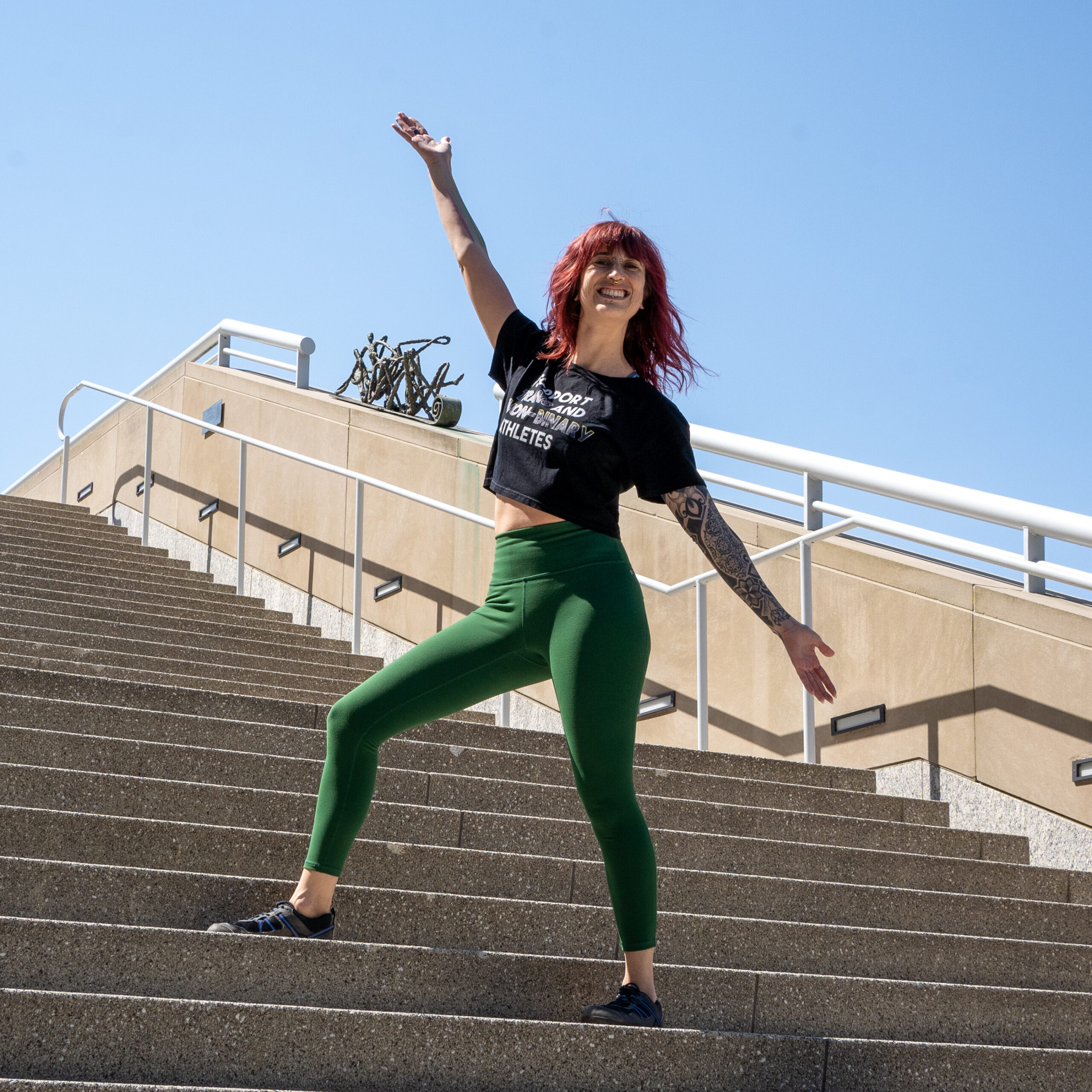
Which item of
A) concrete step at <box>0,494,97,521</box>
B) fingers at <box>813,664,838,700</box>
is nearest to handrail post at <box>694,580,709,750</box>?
fingers at <box>813,664,838,700</box>

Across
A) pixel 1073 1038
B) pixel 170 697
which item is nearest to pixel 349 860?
pixel 170 697

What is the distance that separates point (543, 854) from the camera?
378 cm

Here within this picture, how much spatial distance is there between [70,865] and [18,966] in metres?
0.35

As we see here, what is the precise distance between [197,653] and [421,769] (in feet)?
7.08

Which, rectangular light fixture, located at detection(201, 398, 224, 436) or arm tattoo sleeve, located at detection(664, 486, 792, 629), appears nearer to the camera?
arm tattoo sleeve, located at detection(664, 486, 792, 629)

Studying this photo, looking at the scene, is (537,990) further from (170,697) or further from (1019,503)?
(1019,503)

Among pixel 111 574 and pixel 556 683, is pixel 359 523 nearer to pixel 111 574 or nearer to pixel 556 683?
pixel 111 574

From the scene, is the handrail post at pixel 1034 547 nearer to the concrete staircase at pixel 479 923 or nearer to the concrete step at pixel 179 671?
the concrete staircase at pixel 479 923

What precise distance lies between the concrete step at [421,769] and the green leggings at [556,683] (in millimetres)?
1170

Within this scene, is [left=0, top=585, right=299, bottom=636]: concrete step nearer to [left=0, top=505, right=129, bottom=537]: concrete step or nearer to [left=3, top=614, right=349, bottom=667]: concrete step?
[left=3, top=614, right=349, bottom=667]: concrete step

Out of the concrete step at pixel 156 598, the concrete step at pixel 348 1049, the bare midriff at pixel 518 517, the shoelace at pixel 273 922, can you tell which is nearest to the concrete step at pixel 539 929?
the shoelace at pixel 273 922

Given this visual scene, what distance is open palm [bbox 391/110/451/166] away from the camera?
306cm

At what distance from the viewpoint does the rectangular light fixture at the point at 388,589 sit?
27.6 feet

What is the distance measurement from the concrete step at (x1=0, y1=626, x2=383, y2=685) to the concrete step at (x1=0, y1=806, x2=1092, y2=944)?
241 centimetres
